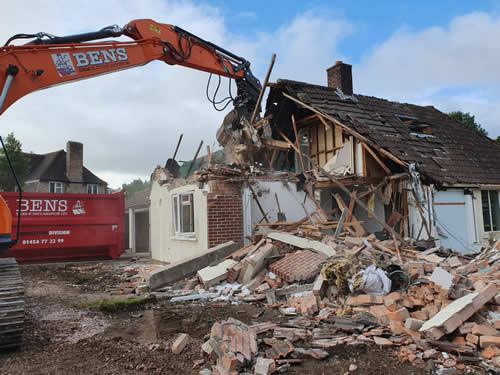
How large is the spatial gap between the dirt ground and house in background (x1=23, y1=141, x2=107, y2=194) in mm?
28710

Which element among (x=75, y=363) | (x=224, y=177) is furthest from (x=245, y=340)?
(x=224, y=177)

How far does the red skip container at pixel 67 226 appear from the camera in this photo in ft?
39.8

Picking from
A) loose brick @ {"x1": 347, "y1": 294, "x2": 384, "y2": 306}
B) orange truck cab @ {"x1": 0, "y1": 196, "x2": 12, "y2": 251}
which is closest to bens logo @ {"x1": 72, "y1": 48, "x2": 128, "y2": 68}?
orange truck cab @ {"x1": 0, "y1": 196, "x2": 12, "y2": 251}

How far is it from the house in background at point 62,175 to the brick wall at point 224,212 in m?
28.5

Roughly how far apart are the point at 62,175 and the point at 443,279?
1383 inches

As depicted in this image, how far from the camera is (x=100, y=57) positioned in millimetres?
6914

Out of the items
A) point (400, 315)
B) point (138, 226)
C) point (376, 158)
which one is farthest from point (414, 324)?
point (138, 226)

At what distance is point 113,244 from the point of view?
13.4 m

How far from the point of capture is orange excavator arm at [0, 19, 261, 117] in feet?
18.7

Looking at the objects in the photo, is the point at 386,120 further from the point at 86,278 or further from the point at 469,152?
the point at 86,278

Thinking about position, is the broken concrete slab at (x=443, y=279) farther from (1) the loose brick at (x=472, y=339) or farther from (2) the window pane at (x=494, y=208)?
(2) the window pane at (x=494, y=208)

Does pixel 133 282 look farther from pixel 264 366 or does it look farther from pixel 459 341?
pixel 459 341

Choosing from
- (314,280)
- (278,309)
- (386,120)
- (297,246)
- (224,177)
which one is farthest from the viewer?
(386,120)

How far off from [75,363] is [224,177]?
6394mm
